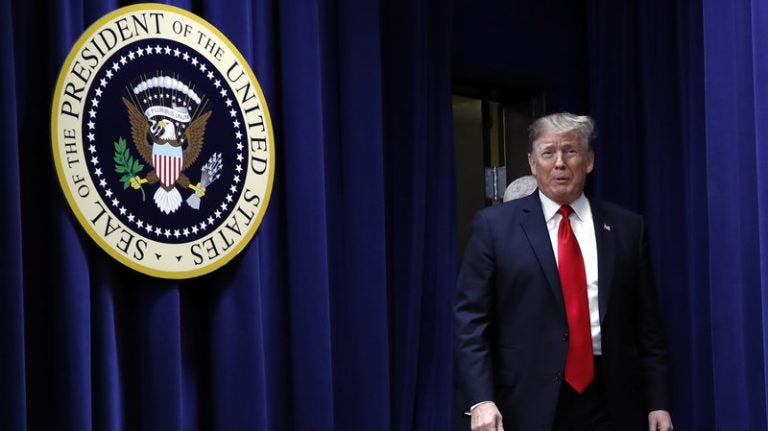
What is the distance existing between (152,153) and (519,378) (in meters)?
1.08

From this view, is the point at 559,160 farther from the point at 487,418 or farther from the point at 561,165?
the point at 487,418

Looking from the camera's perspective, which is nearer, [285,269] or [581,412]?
[581,412]

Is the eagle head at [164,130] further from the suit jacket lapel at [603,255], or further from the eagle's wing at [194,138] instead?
the suit jacket lapel at [603,255]

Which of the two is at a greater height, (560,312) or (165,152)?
(165,152)

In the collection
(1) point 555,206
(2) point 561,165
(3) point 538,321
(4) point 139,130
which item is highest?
(4) point 139,130

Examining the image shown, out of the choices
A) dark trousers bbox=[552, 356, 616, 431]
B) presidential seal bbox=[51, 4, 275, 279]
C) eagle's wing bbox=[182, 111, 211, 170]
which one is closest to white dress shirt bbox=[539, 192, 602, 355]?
dark trousers bbox=[552, 356, 616, 431]

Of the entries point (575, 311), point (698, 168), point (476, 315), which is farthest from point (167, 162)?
point (698, 168)

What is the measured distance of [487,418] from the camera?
2447 millimetres

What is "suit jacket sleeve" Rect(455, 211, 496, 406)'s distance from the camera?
2494mm

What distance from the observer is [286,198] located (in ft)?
9.10

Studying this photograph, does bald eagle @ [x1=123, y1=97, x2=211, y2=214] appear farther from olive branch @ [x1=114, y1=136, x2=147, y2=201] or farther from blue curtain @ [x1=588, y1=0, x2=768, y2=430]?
blue curtain @ [x1=588, y1=0, x2=768, y2=430]

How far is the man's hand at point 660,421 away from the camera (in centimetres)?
263

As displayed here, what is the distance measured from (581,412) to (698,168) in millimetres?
1292

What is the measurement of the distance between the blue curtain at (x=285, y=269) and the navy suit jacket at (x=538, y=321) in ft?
1.53
